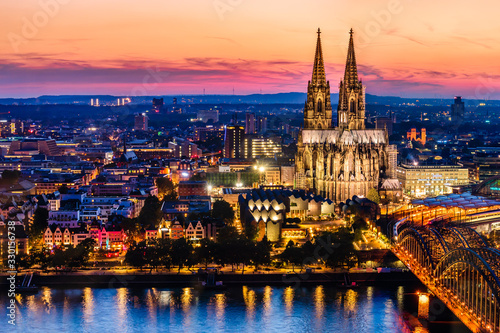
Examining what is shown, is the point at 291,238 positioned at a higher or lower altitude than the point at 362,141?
lower

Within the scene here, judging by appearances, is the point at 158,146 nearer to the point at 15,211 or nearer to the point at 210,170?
the point at 210,170

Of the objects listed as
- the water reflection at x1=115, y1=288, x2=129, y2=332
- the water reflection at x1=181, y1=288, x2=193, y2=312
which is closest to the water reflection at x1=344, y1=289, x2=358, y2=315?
the water reflection at x1=181, y1=288, x2=193, y2=312

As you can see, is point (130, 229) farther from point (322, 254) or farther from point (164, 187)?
point (164, 187)

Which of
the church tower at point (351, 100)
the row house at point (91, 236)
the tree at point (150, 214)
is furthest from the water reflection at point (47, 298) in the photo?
the church tower at point (351, 100)

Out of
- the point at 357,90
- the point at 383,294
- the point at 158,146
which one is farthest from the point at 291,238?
the point at 158,146

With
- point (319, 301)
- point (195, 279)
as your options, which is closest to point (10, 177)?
point (195, 279)

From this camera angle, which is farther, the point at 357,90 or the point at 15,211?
the point at 357,90
